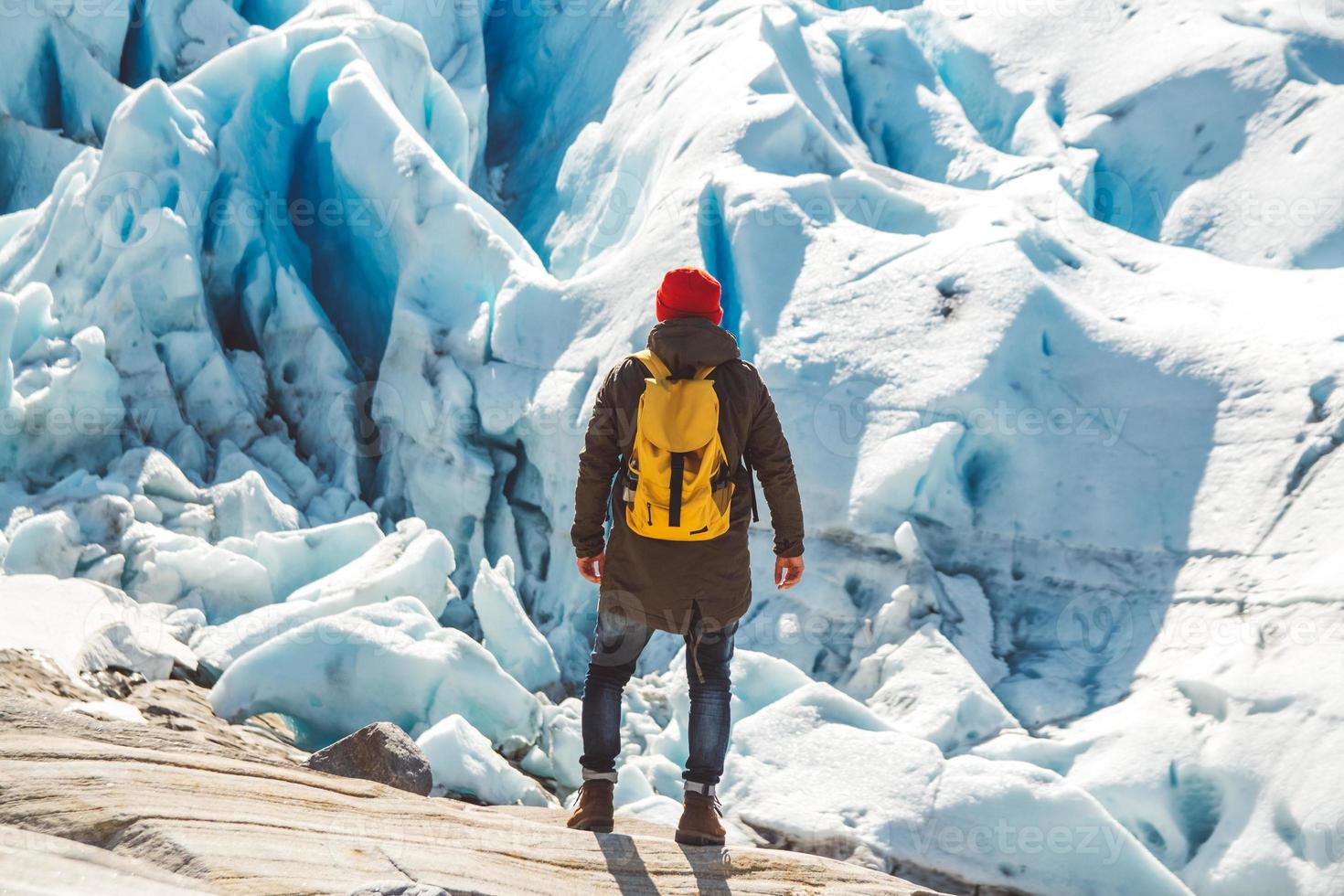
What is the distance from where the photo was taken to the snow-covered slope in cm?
534

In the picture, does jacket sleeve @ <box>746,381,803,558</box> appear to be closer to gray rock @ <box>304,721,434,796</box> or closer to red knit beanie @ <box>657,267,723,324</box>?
red knit beanie @ <box>657,267,723,324</box>

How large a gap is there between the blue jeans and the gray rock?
1.22 m

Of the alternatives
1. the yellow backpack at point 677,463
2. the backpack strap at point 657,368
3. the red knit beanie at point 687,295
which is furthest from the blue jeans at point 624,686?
the red knit beanie at point 687,295

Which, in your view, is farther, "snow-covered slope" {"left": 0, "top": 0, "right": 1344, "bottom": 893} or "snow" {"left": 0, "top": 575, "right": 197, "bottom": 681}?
"snow" {"left": 0, "top": 575, "right": 197, "bottom": 681}

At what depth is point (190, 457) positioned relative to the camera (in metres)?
8.19

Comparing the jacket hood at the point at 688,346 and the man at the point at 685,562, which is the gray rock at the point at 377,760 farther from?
the jacket hood at the point at 688,346

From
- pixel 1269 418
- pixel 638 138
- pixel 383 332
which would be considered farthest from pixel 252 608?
pixel 1269 418

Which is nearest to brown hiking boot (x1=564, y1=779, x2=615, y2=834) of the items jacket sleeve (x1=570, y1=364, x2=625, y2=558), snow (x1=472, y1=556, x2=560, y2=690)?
jacket sleeve (x1=570, y1=364, x2=625, y2=558)

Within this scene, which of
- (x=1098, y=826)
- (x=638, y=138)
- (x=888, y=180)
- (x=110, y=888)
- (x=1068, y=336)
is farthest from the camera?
(x=638, y=138)

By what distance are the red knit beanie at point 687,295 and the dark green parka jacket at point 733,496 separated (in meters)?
0.03

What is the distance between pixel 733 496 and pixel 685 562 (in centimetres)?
22

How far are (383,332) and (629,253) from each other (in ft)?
7.96

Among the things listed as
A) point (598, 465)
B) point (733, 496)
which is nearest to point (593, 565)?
point (598, 465)

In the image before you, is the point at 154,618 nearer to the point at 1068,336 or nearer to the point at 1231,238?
the point at 1068,336
